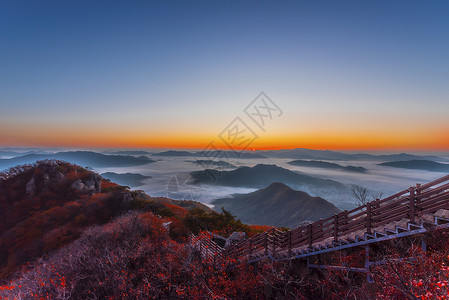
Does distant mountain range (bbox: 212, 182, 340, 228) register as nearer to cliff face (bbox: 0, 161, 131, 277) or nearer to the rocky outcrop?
the rocky outcrop

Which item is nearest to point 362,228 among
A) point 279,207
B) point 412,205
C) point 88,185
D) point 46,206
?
point 412,205

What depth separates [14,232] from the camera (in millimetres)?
36188

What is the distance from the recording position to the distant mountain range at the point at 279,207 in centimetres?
10512

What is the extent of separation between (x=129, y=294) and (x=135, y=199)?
98.2 feet

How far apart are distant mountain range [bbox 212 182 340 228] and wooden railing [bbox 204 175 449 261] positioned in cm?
8945

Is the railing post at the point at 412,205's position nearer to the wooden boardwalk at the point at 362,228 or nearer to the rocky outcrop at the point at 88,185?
the wooden boardwalk at the point at 362,228

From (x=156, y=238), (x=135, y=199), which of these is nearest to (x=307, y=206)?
(x=135, y=199)

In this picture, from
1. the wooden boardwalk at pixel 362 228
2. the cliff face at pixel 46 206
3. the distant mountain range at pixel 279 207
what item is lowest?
the distant mountain range at pixel 279 207

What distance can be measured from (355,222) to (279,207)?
4844 inches

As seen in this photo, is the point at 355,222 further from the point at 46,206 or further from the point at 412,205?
the point at 46,206

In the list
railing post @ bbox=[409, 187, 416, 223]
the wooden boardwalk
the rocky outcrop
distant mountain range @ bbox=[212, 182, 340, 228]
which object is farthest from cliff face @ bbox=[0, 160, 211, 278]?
distant mountain range @ bbox=[212, 182, 340, 228]

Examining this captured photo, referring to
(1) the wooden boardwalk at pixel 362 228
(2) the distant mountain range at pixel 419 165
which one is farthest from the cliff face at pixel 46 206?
(2) the distant mountain range at pixel 419 165

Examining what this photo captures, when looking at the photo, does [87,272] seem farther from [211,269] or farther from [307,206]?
[307,206]

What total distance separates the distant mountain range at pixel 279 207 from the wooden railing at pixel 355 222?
89.5 m
